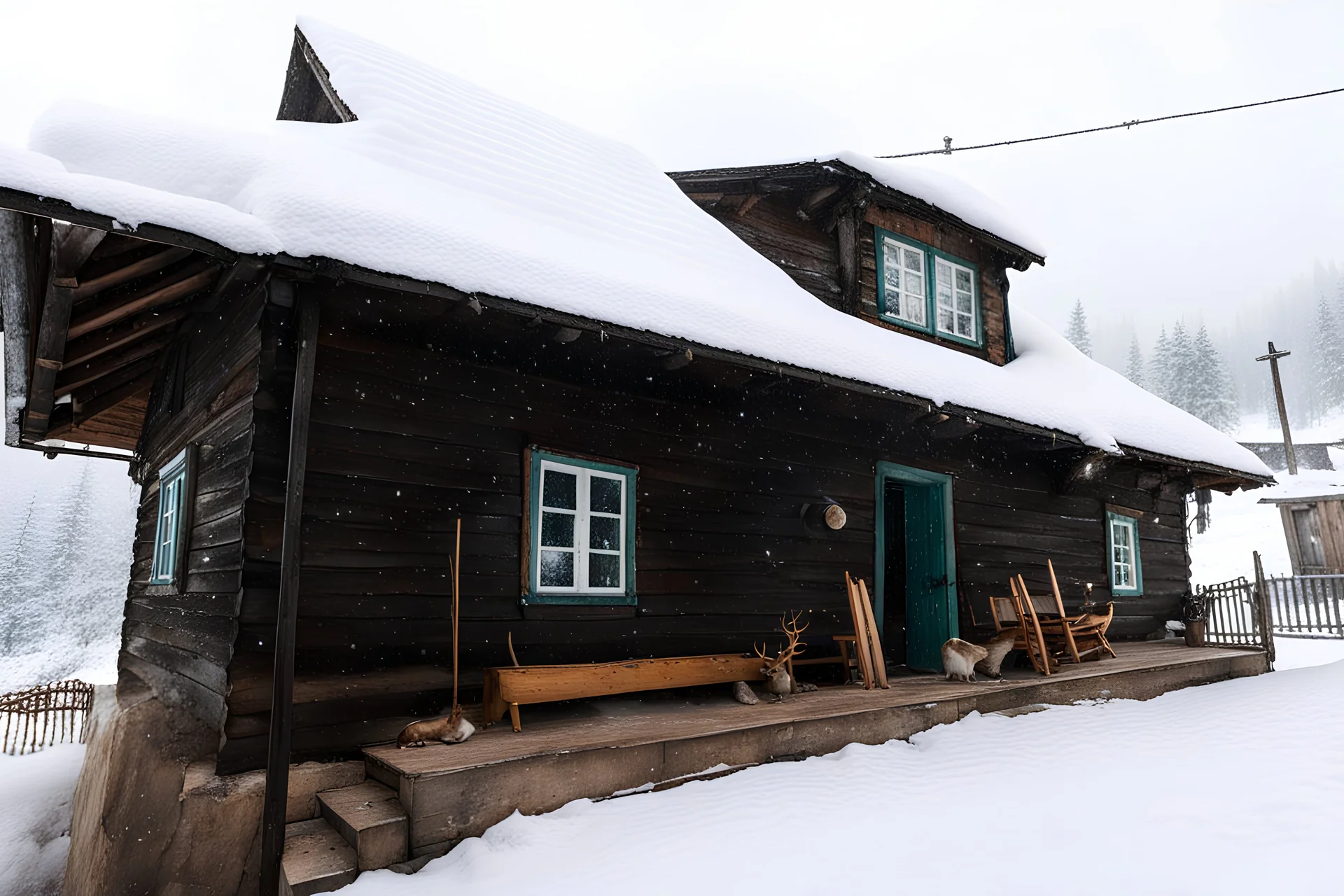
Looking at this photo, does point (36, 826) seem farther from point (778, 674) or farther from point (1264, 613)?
point (1264, 613)

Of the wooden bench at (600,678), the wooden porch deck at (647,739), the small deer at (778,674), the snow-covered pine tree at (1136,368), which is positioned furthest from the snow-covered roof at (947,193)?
the snow-covered pine tree at (1136,368)

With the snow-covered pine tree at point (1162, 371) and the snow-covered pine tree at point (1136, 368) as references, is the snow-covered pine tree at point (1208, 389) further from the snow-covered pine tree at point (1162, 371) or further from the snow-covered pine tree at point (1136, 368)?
the snow-covered pine tree at point (1136, 368)

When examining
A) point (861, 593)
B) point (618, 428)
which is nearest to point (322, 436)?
point (618, 428)

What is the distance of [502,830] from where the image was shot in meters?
4.02

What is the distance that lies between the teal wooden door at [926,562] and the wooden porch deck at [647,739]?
1140mm

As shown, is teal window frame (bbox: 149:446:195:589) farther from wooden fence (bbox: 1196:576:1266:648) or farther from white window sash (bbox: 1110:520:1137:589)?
wooden fence (bbox: 1196:576:1266:648)

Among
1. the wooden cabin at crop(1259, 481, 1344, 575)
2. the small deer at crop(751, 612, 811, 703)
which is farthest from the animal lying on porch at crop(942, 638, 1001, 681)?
the wooden cabin at crop(1259, 481, 1344, 575)

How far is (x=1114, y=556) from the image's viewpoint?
37.0 ft

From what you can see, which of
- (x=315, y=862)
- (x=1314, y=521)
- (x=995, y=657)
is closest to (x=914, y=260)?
(x=995, y=657)

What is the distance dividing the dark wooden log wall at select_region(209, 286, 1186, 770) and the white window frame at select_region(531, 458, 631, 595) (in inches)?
6.2

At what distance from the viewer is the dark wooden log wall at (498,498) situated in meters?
4.79

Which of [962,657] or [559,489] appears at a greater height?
[559,489]

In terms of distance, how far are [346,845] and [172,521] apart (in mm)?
4061

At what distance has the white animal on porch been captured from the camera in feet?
24.9
